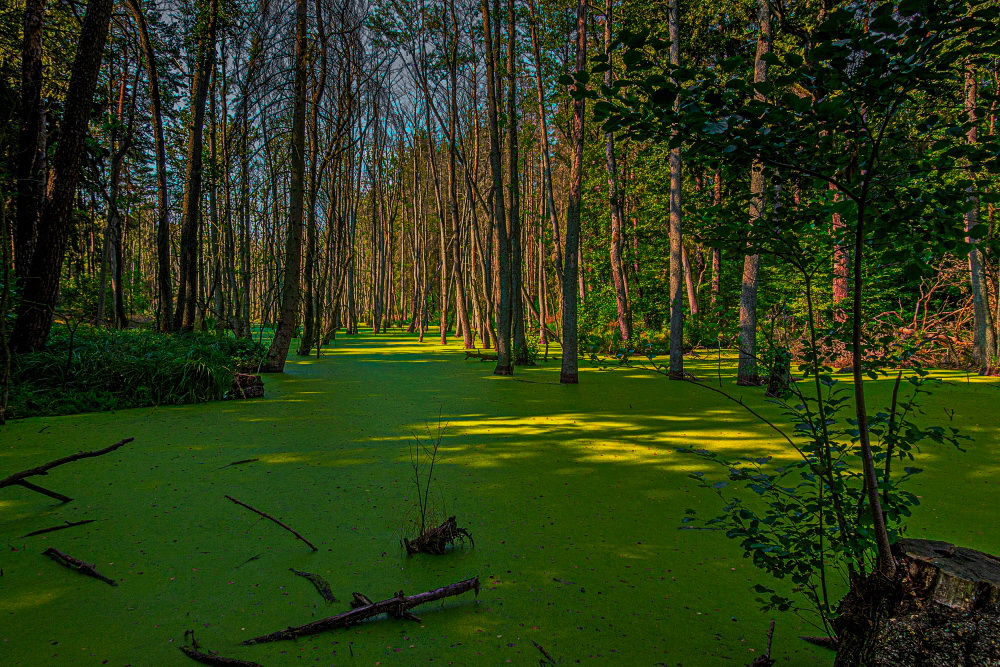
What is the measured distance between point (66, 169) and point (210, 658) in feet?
17.7

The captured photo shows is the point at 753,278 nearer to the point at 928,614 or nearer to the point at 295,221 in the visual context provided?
the point at 928,614

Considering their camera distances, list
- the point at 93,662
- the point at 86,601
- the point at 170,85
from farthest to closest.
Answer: the point at 170,85, the point at 86,601, the point at 93,662

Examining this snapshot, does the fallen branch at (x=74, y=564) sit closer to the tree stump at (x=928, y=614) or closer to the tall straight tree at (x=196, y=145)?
the tree stump at (x=928, y=614)

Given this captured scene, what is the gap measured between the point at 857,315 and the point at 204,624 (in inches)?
76.4

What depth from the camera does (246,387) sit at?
5758 millimetres

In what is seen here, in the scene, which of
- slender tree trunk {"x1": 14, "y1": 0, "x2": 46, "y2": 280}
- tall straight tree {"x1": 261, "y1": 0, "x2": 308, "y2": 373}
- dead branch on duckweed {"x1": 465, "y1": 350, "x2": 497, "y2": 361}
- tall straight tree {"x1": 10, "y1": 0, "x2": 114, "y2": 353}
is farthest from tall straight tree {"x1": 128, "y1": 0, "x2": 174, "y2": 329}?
dead branch on duckweed {"x1": 465, "y1": 350, "x2": 497, "y2": 361}

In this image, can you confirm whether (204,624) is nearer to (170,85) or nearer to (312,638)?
(312,638)

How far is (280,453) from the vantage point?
3.55m

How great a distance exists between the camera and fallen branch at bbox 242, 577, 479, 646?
5.14 feet

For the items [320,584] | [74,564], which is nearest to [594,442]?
[320,584]

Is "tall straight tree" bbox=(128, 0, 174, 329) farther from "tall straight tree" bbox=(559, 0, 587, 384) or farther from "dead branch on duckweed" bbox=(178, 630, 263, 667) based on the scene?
"dead branch on duckweed" bbox=(178, 630, 263, 667)

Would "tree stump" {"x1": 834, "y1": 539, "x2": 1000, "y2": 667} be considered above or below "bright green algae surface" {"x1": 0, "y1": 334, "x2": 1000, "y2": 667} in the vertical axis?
above

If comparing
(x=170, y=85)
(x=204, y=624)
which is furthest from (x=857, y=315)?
(x=170, y=85)

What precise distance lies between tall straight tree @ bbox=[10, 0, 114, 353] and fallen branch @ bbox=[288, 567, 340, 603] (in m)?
4.63
